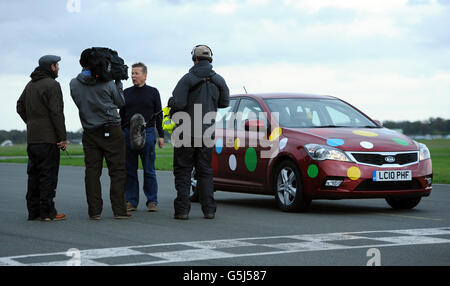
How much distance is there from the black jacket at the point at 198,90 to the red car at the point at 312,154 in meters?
1.27

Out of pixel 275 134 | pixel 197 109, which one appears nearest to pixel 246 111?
pixel 275 134

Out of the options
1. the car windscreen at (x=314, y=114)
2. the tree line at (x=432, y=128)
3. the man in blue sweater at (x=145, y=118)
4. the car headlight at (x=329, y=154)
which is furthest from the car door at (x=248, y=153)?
the tree line at (x=432, y=128)

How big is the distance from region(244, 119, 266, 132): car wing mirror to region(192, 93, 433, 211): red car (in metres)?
0.01

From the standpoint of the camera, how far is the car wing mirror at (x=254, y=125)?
39.2ft

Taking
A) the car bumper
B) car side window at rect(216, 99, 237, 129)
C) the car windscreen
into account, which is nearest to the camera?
the car bumper

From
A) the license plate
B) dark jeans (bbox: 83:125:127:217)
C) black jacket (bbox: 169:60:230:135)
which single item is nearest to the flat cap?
dark jeans (bbox: 83:125:127:217)

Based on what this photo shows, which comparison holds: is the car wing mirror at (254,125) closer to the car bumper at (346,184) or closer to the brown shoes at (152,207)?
the car bumper at (346,184)

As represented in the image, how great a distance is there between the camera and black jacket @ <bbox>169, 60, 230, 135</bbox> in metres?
10.8

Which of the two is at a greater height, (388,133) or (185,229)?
(388,133)

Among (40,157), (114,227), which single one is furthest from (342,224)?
(40,157)

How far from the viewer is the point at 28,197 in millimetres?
10828

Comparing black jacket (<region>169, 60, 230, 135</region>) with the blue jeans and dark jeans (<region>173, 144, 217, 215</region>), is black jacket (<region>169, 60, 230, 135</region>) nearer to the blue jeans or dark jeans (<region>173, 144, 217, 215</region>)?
dark jeans (<region>173, 144, 217, 215</region>)

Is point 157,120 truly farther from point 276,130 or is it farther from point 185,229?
point 185,229
